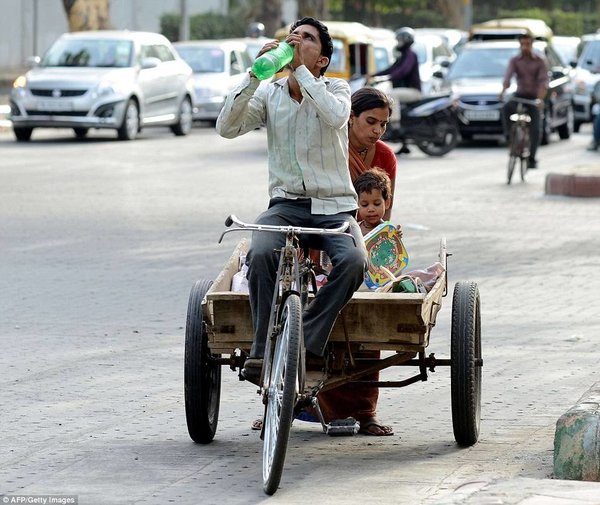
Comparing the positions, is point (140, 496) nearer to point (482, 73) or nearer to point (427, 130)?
point (427, 130)

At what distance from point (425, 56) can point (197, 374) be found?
31.1 metres

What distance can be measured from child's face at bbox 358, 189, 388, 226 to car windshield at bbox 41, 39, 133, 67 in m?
21.9

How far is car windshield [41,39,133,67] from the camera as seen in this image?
93.1ft

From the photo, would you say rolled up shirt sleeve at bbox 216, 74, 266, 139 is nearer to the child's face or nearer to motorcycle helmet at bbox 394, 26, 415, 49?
the child's face

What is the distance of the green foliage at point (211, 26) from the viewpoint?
5488 cm

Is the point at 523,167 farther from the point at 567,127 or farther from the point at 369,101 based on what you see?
the point at 369,101

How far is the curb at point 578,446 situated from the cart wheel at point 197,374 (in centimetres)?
146

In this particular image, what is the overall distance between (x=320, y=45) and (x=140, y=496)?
188 cm

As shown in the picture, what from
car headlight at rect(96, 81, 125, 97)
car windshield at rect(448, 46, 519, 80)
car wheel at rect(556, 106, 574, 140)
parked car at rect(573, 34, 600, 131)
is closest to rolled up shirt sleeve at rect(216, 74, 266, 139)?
car headlight at rect(96, 81, 125, 97)

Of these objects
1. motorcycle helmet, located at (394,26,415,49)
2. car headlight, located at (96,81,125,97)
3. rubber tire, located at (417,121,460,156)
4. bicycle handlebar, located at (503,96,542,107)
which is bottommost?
rubber tire, located at (417,121,460,156)

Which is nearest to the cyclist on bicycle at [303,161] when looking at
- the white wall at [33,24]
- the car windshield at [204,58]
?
the car windshield at [204,58]

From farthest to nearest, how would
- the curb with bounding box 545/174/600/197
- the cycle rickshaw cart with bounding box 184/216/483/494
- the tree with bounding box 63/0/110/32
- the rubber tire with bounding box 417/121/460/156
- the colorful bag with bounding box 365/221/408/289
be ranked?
the tree with bounding box 63/0/110/32, the rubber tire with bounding box 417/121/460/156, the curb with bounding box 545/174/600/197, the colorful bag with bounding box 365/221/408/289, the cycle rickshaw cart with bounding box 184/216/483/494

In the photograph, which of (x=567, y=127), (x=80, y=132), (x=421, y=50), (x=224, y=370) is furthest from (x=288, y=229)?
(x=421, y=50)

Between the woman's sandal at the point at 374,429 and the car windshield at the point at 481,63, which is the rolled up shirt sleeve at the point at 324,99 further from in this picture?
the car windshield at the point at 481,63
